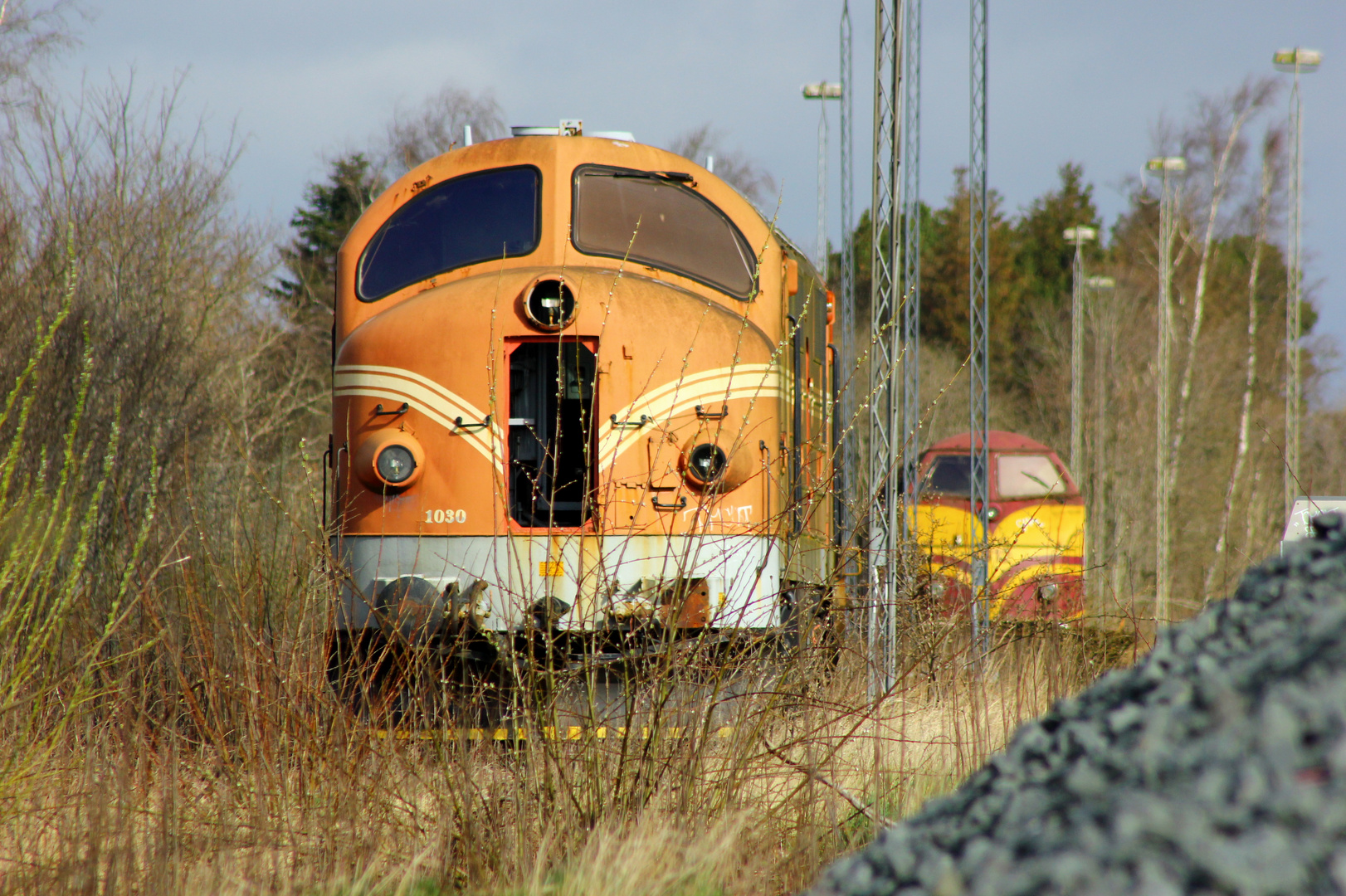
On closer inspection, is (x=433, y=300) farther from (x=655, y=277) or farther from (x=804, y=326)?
(x=804, y=326)

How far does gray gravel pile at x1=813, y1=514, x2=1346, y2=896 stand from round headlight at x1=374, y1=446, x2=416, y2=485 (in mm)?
4606

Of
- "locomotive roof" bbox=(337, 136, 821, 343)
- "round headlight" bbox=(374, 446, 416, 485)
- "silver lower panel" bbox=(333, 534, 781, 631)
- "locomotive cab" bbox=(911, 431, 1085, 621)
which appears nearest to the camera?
"silver lower panel" bbox=(333, 534, 781, 631)

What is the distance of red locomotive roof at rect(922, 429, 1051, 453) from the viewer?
14.0 m

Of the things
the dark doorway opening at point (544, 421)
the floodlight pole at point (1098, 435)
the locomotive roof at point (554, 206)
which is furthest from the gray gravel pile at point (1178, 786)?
the floodlight pole at point (1098, 435)

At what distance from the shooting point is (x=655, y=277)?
6.55 m

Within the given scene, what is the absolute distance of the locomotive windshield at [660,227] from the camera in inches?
261

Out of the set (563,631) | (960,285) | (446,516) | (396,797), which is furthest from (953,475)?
(960,285)

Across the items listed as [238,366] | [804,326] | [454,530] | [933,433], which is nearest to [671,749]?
[454,530]

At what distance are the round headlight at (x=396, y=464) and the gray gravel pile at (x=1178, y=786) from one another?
15.1 feet

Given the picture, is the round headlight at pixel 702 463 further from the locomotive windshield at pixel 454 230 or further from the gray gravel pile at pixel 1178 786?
the gray gravel pile at pixel 1178 786

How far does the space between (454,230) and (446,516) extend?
5.81 ft


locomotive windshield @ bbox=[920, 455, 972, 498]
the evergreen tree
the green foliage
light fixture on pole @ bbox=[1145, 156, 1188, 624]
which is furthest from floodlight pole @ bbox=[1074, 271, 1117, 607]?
the green foliage

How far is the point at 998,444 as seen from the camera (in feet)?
47.3

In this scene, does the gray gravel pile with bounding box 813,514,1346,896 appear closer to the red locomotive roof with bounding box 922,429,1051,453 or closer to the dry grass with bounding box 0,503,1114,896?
the dry grass with bounding box 0,503,1114,896
